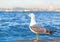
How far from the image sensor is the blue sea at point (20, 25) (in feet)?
4.66

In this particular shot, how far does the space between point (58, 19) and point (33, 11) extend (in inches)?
11.0

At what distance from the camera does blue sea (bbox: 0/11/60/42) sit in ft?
4.66

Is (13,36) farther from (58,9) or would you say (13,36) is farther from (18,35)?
(58,9)

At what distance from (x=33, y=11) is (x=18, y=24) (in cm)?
21

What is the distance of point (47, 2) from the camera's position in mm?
1506

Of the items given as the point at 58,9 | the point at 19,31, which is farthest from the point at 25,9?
the point at 58,9

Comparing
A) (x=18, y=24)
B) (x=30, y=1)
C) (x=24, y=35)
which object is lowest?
(x=24, y=35)

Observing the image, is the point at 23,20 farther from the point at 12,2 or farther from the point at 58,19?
the point at 58,19

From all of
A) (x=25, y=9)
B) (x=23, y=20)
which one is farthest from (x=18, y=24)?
(x=25, y=9)

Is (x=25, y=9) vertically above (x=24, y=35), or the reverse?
(x=25, y=9)

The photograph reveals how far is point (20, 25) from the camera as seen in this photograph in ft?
4.76

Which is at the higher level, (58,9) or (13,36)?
(58,9)

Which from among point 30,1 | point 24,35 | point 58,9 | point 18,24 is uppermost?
point 30,1

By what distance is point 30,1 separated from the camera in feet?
4.88
